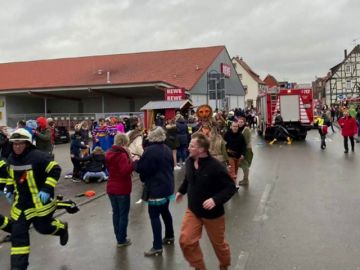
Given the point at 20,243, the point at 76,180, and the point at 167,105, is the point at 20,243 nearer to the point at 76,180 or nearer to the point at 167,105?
the point at 76,180

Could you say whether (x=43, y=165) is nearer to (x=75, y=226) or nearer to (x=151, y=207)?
(x=151, y=207)

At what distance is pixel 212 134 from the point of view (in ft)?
29.9

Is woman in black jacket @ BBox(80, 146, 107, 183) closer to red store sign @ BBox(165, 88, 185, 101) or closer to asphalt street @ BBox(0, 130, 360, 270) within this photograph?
asphalt street @ BBox(0, 130, 360, 270)

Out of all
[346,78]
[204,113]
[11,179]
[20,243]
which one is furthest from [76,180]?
[346,78]

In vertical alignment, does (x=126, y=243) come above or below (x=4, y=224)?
below

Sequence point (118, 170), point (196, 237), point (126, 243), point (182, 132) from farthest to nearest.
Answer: point (182, 132) → point (126, 243) → point (118, 170) → point (196, 237)

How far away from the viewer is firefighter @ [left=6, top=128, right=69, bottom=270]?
16.3 feet

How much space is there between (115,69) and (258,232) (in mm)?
39521

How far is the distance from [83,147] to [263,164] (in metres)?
5.79

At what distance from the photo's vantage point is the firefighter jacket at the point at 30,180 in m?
5.08

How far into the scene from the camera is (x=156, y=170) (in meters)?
5.82

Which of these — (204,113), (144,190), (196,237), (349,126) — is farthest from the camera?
(349,126)

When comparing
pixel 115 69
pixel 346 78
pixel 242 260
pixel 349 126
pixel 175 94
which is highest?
pixel 346 78

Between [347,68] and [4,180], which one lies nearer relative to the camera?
[4,180]
